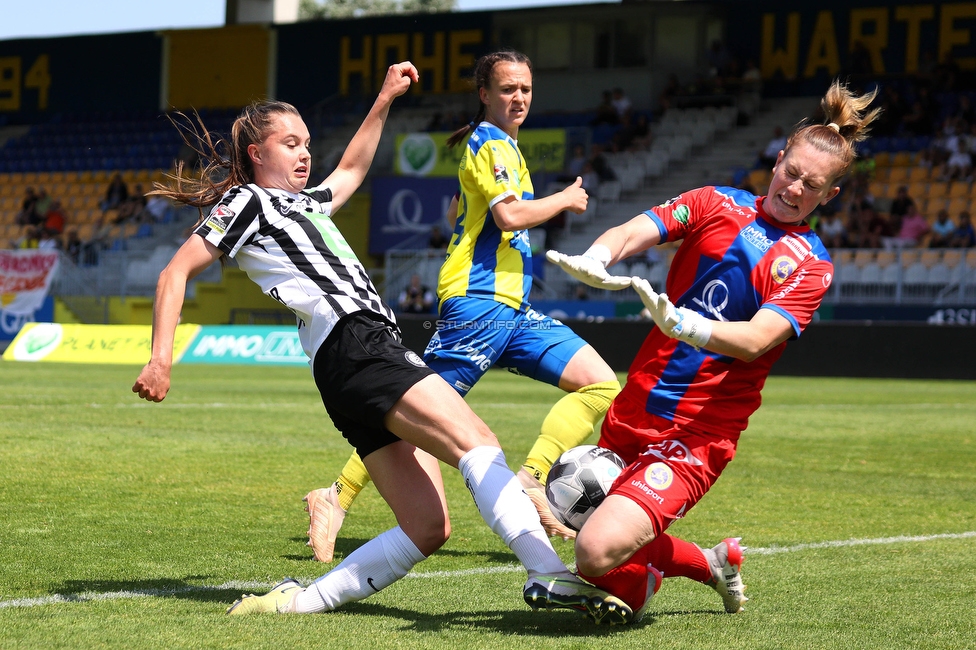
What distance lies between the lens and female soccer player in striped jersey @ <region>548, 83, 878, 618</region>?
3.69m

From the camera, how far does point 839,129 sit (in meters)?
4.05

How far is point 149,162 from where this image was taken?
33.4 m

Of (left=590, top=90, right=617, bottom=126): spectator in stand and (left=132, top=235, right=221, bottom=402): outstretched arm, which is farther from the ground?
(left=132, top=235, right=221, bottom=402): outstretched arm

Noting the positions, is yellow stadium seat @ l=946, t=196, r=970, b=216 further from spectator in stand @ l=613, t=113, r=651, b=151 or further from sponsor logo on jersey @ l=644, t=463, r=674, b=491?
sponsor logo on jersey @ l=644, t=463, r=674, b=491

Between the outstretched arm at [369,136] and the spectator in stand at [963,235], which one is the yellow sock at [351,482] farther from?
the spectator in stand at [963,235]

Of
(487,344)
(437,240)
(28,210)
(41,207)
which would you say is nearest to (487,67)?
(487,344)

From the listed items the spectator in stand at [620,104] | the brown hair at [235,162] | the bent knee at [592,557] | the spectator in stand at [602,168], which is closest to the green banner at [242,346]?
the spectator in stand at [602,168]

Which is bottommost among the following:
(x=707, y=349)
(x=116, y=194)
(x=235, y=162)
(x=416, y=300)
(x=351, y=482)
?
(x=416, y=300)

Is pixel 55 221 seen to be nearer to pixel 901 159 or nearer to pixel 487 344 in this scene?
pixel 901 159

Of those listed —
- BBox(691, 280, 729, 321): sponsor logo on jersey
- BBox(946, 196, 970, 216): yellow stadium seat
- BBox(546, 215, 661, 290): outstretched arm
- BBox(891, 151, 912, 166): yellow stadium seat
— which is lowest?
BBox(946, 196, 970, 216): yellow stadium seat

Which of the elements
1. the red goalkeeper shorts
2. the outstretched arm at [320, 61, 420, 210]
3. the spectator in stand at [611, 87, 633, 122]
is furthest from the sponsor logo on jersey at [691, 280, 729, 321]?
the spectator in stand at [611, 87, 633, 122]

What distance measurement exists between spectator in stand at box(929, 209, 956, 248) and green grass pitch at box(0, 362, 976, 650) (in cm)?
1018

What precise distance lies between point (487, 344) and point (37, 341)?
60.0 feet

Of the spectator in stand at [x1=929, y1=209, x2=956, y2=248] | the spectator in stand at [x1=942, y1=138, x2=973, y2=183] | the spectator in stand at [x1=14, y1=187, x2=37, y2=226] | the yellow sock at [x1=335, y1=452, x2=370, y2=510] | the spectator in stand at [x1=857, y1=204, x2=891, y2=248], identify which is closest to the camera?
the yellow sock at [x1=335, y1=452, x2=370, y2=510]
